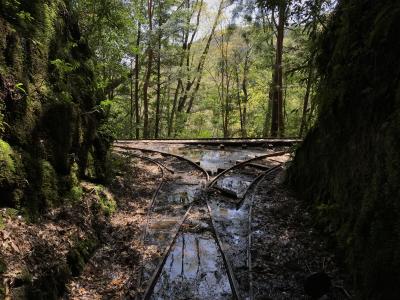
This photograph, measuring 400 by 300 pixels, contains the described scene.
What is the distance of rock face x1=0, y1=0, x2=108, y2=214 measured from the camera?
210 inches

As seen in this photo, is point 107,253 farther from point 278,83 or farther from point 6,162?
point 278,83

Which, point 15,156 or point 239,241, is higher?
point 15,156

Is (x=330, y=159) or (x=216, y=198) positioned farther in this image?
(x=216, y=198)

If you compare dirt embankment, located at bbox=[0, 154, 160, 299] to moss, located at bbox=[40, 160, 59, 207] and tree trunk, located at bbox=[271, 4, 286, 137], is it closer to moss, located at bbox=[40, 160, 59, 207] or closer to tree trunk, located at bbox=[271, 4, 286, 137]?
moss, located at bbox=[40, 160, 59, 207]

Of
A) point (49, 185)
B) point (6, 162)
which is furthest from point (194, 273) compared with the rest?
point (6, 162)

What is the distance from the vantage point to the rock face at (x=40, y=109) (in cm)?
534

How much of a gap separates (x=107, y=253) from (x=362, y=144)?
15.4 ft

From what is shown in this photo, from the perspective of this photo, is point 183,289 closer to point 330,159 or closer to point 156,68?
point 330,159

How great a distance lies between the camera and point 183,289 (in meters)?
5.36

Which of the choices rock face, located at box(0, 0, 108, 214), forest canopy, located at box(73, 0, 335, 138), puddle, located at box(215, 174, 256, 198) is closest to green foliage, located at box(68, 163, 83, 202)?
rock face, located at box(0, 0, 108, 214)

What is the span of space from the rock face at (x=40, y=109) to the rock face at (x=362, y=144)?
4780mm

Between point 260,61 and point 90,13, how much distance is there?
1717 centimetres

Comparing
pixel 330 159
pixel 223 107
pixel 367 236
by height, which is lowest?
pixel 367 236

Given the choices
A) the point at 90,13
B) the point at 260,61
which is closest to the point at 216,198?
the point at 90,13
